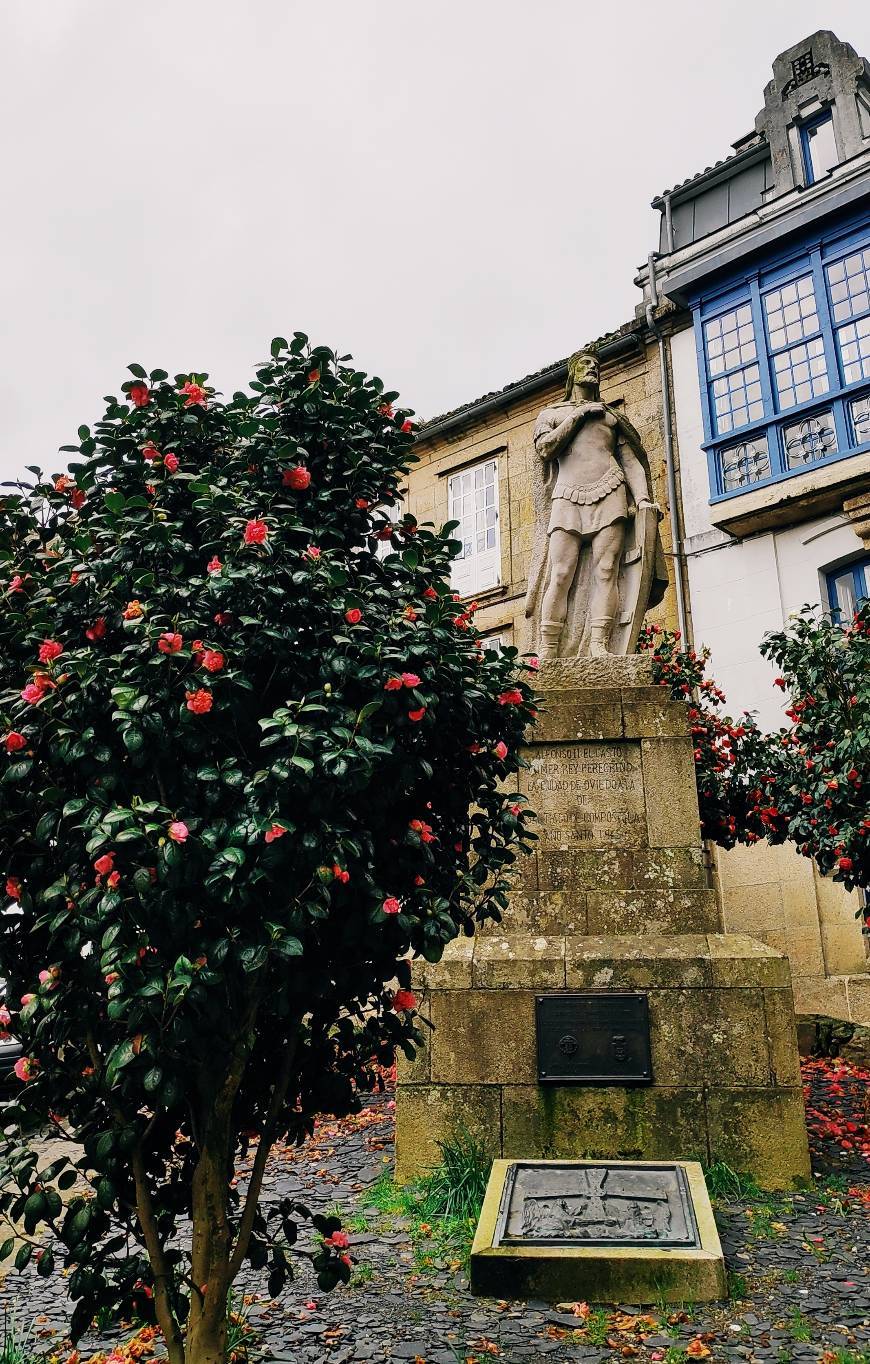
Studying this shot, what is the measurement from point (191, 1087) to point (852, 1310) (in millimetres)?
2741

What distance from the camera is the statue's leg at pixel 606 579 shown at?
Result: 719 cm

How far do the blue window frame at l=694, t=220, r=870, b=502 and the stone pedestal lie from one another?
8.97 meters

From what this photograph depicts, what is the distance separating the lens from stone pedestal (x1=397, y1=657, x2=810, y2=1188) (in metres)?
5.34

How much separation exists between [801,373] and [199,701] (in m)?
13.7

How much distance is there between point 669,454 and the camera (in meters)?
15.9

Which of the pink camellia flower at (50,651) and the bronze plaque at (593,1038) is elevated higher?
the pink camellia flower at (50,651)

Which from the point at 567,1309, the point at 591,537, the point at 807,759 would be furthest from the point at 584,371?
the point at 567,1309

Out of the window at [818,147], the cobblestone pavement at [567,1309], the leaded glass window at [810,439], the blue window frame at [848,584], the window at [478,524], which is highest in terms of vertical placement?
the window at [818,147]

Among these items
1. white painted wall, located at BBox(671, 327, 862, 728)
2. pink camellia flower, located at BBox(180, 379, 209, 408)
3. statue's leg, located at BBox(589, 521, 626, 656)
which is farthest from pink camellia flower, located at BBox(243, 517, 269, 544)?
white painted wall, located at BBox(671, 327, 862, 728)

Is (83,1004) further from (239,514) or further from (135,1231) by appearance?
(239,514)

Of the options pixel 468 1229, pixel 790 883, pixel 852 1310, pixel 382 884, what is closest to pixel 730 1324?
pixel 852 1310

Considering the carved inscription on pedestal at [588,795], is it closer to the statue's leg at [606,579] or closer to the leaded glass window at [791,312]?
the statue's leg at [606,579]

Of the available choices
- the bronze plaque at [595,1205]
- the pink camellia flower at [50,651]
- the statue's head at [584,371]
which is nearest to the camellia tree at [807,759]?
the statue's head at [584,371]

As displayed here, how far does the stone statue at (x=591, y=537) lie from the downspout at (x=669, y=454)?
7.78 m
